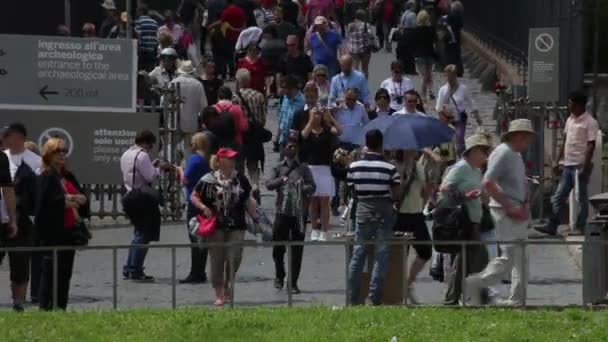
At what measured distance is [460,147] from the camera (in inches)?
931

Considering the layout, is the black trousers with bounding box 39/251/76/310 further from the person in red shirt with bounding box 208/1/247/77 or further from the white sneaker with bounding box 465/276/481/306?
the person in red shirt with bounding box 208/1/247/77

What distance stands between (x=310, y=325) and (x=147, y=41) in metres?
17.1

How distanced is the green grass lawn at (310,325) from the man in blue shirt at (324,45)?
583 inches

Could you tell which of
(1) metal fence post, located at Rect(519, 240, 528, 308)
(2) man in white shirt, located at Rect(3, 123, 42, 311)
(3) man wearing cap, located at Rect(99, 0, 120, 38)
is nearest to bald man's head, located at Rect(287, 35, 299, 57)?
(3) man wearing cap, located at Rect(99, 0, 120, 38)

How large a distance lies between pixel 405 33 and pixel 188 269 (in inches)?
616

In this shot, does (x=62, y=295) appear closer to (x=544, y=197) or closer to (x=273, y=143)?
(x=544, y=197)

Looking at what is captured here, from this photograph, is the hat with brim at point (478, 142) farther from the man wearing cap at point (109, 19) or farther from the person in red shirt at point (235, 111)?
the man wearing cap at point (109, 19)

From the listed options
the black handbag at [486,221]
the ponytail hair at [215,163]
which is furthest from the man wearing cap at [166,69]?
the black handbag at [486,221]

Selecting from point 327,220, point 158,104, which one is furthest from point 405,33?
point 327,220

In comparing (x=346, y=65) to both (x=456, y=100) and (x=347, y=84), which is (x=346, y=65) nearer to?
(x=347, y=84)

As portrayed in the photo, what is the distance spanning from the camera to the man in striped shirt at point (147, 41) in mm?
30547

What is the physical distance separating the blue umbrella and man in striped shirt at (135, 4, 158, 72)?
34.5ft

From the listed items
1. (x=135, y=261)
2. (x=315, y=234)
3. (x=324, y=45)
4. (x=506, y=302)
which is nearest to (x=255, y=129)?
(x=315, y=234)

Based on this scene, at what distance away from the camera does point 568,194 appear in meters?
21.5
